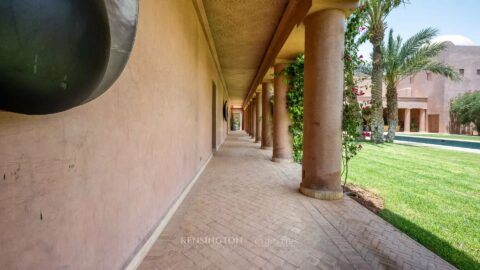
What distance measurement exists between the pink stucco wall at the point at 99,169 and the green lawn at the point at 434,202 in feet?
10.6

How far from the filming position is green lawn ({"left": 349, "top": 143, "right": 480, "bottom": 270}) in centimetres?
298

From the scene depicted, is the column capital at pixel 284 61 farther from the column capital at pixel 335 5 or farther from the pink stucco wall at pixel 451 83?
the pink stucco wall at pixel 451 83

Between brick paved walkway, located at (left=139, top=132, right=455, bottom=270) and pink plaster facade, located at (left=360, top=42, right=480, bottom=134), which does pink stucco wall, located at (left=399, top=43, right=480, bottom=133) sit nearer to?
pink plaster facade, located at (left=360, top=42, right=480, bottom=134)

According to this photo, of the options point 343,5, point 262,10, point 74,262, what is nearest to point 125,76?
Result: point 74,262

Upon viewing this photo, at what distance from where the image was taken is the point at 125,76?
2109mm

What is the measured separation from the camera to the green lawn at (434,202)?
2.98 metres

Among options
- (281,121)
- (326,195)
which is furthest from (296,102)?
(326,195)

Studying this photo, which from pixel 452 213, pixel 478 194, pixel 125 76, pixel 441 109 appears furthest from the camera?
pixel 441 109

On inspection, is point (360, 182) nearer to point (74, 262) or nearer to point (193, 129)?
point (193, 129)

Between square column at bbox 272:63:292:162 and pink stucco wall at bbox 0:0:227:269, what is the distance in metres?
4.73

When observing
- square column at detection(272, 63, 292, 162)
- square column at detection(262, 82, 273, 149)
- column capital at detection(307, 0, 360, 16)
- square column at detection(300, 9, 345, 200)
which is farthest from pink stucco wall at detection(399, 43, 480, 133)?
square column at detection(300, 9, 345, 200)

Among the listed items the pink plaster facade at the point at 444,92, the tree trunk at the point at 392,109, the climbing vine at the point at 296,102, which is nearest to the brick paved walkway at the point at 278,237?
the climbing vine at the point at 296,102

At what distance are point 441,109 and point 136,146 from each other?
45.2m

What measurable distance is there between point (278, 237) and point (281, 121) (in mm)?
5479
